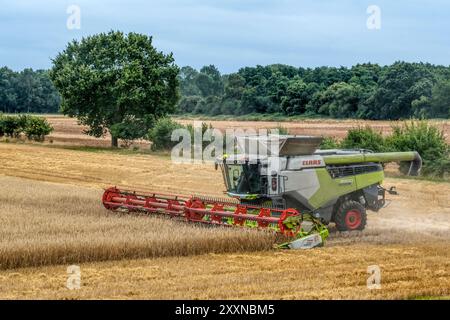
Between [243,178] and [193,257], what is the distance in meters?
3.14

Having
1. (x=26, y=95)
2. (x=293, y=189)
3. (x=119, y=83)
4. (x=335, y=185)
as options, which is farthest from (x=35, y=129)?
(x=26, y=95)

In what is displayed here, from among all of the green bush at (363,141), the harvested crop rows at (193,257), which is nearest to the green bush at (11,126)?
the green bush at (363,141)

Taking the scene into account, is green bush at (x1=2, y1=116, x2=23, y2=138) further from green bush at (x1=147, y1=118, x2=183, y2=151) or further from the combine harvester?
the combine harvester

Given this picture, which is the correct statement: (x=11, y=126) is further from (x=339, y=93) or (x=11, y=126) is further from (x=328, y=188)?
(x=328, y=188)

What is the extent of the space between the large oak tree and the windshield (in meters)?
27.7

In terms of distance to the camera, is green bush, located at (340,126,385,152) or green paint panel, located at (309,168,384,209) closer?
green paint panel, located at (309,168,384,209)

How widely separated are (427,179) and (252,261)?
16.6 m

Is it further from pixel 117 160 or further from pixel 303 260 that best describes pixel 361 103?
pixel 303 260

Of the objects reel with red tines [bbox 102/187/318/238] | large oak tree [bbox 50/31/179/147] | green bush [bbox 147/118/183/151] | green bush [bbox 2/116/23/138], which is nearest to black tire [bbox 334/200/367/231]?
reel with red tines [bbox 102/187/318/238]

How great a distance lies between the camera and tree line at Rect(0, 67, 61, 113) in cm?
11631

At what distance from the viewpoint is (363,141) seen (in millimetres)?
30359

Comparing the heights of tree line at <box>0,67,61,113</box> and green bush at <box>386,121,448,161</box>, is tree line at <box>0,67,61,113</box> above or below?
above
